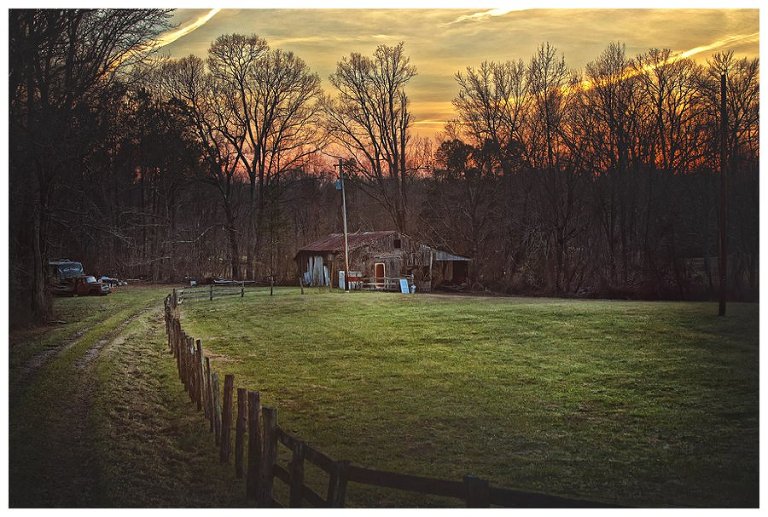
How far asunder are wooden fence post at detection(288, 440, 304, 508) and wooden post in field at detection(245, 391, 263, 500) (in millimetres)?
611

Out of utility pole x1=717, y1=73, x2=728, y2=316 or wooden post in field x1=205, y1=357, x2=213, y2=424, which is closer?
wooden post in field x1=205, y1=357, x2=213, y2=424

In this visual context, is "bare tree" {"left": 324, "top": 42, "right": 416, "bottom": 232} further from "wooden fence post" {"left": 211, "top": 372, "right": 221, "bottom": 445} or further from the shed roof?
the shed roof

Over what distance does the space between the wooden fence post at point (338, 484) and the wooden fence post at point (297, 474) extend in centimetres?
29

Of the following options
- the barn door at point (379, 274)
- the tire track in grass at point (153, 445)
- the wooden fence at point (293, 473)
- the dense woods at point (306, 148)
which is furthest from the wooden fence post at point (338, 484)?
the barn door at point (379, 274)

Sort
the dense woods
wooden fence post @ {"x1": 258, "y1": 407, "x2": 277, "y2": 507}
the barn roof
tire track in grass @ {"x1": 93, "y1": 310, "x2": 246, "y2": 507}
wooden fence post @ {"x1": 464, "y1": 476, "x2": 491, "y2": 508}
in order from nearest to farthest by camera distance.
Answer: wooden fence post @ {"x1": 464, "y1": 476, "x2": 491, "y2": 508}
wooden fence post @ {"x1": 258, "y1": 407, "x2": 277, "y2": 507}
tire track in grass @ {"x1": 93, "y1": 310, "x2": 246, "y2": 507}
the dense woods
the barn roof

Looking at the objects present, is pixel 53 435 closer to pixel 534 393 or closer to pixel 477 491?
pixel 477 491

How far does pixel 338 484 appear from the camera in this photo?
536 cm

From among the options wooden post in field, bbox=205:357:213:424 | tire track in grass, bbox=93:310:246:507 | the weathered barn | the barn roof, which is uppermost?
the barn roof

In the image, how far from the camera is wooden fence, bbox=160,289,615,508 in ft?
16.0

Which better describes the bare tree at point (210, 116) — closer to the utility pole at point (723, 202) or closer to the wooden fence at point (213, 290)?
the wooden fence at point (213, 290)

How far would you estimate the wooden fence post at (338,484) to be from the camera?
17.1 feet

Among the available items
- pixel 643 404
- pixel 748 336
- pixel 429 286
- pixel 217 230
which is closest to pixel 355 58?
pixel 217 230

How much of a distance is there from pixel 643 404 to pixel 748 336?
2.20 meters

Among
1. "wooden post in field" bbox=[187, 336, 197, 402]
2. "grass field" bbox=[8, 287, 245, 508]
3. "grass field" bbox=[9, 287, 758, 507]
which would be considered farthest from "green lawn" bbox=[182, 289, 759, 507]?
"grass field" bbox=[8, 287, 245, 508]
